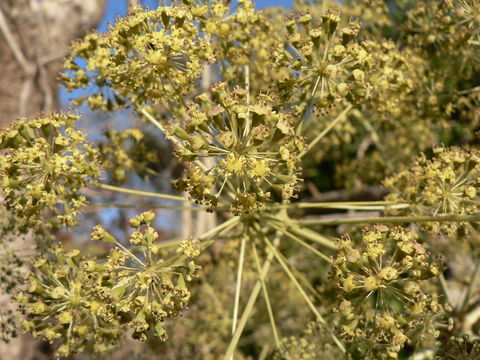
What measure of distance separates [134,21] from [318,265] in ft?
11.4

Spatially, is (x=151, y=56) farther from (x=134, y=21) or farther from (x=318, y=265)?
(x=318, y=265)

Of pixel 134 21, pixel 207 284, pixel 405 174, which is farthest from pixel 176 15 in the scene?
pixel 207 284

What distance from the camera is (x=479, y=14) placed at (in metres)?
3.03

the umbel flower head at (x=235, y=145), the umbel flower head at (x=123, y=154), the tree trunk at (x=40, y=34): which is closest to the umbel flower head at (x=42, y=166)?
the umbel flower head at (x=123, y=154)

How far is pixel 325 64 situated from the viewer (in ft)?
8.70

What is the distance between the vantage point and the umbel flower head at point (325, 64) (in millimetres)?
2594

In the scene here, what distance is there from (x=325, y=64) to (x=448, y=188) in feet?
3.13

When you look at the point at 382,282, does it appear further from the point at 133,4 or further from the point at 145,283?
the point at 133,4

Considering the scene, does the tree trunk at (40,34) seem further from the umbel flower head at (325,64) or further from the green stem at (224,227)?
the umbel flower head at (325,64)

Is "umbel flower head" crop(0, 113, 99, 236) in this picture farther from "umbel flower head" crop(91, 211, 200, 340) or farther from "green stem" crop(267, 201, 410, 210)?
"green stem" crop(267, 201, 410, 210)

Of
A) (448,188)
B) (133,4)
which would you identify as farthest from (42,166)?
(448,188)

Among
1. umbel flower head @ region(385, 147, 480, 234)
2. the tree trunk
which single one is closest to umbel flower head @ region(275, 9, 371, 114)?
umbel flower head @ region(385, 147, 480, 234)

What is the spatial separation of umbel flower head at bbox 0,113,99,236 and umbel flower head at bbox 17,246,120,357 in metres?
0.27

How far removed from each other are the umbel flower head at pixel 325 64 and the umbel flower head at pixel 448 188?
572 mm
